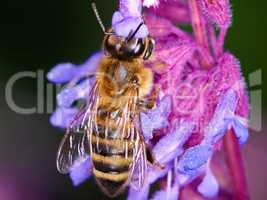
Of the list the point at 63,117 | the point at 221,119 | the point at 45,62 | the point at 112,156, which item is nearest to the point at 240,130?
the point at 221,119

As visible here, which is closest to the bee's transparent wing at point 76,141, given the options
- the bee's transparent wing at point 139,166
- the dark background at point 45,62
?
the bee's transparent wing at point 139,166

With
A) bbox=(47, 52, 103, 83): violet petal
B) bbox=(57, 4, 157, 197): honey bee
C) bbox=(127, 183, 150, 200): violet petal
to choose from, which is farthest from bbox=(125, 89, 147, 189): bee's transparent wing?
bbox=(47, 52, 103, 83): violet petal

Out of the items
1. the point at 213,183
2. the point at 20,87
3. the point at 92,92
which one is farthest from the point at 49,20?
the point at 213,183

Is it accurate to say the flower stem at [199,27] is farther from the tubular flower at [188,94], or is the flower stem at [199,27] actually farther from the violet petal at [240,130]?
the violet petal at [240,130]

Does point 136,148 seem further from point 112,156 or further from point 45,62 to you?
point 45,62

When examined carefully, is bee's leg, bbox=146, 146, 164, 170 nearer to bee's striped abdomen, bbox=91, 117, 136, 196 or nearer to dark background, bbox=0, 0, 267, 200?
bee's striped abdomen, bbox=91, 117, 136, 196

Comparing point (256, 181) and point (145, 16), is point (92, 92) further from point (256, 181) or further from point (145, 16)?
point (256, 181)
